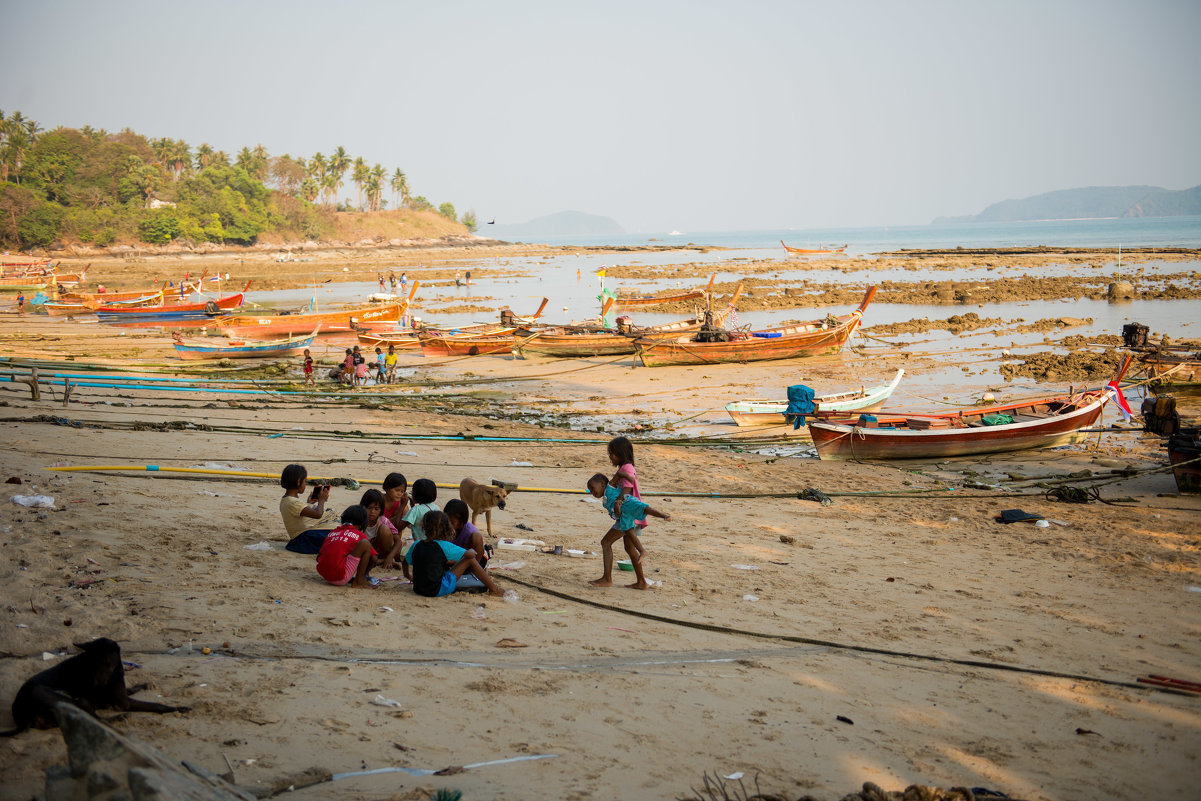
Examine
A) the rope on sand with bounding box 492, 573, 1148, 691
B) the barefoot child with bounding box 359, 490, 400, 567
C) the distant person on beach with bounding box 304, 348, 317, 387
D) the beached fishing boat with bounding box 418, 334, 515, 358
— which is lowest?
the rope on sand with bounding box 492, 573, 1148, 691

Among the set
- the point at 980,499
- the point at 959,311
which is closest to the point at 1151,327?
the point at 959,311

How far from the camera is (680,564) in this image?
8023 millimetres

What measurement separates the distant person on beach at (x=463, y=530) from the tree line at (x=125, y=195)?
3363 inches

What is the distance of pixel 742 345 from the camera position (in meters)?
24.5

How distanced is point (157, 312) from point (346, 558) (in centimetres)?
3351

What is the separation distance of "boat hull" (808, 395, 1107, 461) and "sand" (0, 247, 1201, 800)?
229 cm

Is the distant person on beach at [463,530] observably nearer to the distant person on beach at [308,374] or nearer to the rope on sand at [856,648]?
the rope on sand at [856,648]

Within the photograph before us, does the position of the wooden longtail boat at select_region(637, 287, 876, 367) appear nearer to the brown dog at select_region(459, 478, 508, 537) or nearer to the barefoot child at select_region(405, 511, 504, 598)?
the brown dog at select_region(459, 478, 508, 537)

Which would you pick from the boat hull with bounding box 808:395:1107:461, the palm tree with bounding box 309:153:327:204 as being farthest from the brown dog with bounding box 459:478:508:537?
the palm tree with bounding box 309:153:327:204

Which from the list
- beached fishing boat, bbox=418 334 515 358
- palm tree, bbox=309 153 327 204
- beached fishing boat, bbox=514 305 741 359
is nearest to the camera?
beached fishing boat, bbox=514 305 741 359

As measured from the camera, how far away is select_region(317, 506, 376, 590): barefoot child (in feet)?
20.7

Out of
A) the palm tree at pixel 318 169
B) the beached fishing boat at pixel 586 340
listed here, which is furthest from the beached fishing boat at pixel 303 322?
the palm tree at pixel 318 169

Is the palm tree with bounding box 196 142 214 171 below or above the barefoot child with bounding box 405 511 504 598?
above

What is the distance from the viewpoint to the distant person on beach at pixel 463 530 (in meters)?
6.54
